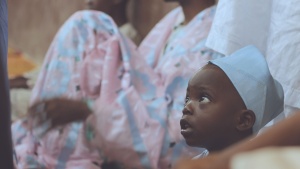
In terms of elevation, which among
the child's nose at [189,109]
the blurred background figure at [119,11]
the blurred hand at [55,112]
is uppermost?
the child's nose at [189,109]

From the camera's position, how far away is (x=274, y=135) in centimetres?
61

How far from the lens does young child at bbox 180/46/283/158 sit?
5.06 feet

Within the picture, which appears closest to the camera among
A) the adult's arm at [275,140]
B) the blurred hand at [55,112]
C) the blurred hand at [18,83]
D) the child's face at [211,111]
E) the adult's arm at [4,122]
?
the adult's arm at [275,140]

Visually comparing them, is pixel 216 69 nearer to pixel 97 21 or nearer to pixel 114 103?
pixel 114 103

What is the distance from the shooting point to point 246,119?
1.57m

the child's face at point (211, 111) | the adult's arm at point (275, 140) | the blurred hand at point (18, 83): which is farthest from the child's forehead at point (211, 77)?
the blurred hand at point (18, 83)

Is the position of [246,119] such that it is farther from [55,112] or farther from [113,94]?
[113,94]

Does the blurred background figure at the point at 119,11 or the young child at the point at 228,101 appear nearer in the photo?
the young child at the point at 228,101

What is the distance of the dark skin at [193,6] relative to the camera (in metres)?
2.95

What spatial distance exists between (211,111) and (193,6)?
145cm

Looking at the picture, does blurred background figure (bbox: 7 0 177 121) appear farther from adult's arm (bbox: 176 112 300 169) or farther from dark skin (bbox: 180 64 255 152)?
adult's arm (bbox: 176 112 300 169)

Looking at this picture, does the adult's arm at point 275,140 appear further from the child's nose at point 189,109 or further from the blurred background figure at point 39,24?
the blurred background figure at point 39,24

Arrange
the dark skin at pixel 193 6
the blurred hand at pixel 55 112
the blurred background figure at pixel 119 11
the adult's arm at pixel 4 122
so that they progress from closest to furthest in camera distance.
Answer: the adult's arm at pixel 4 122 < the blurred hand at pixel 55 112 < the dark skin at pixel 193 6 < the blurred background figure at pixel 119 11

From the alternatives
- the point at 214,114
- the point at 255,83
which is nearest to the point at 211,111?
the point at 214,114
